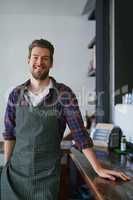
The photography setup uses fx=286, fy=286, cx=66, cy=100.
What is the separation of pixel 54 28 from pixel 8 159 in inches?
96.8

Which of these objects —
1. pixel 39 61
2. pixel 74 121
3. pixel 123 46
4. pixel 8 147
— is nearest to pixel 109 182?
pixel 74 121

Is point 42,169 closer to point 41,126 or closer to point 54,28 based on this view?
point 41,126

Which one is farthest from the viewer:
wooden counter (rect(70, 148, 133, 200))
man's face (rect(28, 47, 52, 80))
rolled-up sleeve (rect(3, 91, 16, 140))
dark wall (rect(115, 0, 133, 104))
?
dark wall (rect(115, 0, 133, 104))

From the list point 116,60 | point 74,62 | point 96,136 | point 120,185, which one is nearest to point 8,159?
point 120,185

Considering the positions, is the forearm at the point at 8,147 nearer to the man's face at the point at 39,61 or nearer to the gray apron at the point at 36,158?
the gray apron at the point at 36,158

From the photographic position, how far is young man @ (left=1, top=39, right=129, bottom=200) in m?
1.32

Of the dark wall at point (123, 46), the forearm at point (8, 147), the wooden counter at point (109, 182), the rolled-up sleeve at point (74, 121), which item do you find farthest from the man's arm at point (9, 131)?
the dark wall at point (123, 46)

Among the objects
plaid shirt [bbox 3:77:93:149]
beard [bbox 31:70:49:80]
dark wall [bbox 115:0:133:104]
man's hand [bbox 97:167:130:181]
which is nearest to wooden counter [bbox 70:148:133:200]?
man's hand [bbox 97:167:130:181]

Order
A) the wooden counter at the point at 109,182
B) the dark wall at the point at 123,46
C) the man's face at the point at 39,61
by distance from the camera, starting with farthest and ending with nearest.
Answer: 1. the dark wall at the point at 123,46
2. the man's face at the point at 39,61
3. the wooden counter at the point at 109,182

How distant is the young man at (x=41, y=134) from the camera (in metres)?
1.32

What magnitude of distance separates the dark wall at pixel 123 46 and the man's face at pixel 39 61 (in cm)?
129

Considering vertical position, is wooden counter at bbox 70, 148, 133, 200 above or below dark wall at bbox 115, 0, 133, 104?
below

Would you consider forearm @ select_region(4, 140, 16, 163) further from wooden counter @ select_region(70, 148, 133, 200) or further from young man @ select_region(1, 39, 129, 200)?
wooden counter @ select_region(70, 148, 133, 200)

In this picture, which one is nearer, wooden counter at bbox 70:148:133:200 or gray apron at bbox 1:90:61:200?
wooden counter at bbox 70:148:133:200
